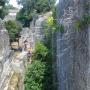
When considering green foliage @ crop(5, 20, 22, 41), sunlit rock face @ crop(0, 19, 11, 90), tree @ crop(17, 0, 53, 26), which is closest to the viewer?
sunlit rock face @ crop(0, 19, 11, 90)

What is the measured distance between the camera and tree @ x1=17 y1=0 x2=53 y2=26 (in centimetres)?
2845

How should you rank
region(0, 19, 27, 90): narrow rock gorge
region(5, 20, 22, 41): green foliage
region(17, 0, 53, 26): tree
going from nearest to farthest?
region(0, 19, 27, 90): narrow rock gorge < region(5, 20, 22, 41): green foliage < region(17, 0, 53, 26): tree

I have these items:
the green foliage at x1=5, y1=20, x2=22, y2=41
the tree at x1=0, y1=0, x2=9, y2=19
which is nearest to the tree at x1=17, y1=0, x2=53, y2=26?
the tree at x1=0, y1=0, x2=9, y2=19

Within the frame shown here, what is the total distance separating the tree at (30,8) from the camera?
93.4ft

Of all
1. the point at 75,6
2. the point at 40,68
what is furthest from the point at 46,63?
the point at 75,6

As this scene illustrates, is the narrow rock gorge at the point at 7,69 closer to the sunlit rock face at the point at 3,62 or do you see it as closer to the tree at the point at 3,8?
the sunlit rock face at the point at 3,62

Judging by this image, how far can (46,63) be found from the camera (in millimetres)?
16750

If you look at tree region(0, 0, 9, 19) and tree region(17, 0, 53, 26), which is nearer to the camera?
tree region(17, 0, 53, 26)

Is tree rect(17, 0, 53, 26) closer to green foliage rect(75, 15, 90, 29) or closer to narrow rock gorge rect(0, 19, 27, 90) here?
narrow rock gorge rect(0, 19, 27, 90)

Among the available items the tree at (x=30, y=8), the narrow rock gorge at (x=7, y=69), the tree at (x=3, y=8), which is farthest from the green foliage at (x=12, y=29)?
the narrow rock gorge at (x=7, y=69)

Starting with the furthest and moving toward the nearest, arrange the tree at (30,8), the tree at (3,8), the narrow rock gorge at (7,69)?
the tree at (3,8) < the tree at (30,8) < the narrow rock gorge at (7,69)

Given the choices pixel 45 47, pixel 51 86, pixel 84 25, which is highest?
pixel 84 25

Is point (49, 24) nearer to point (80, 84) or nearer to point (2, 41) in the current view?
point (2, 41)

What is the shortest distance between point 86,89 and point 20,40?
17.9m
